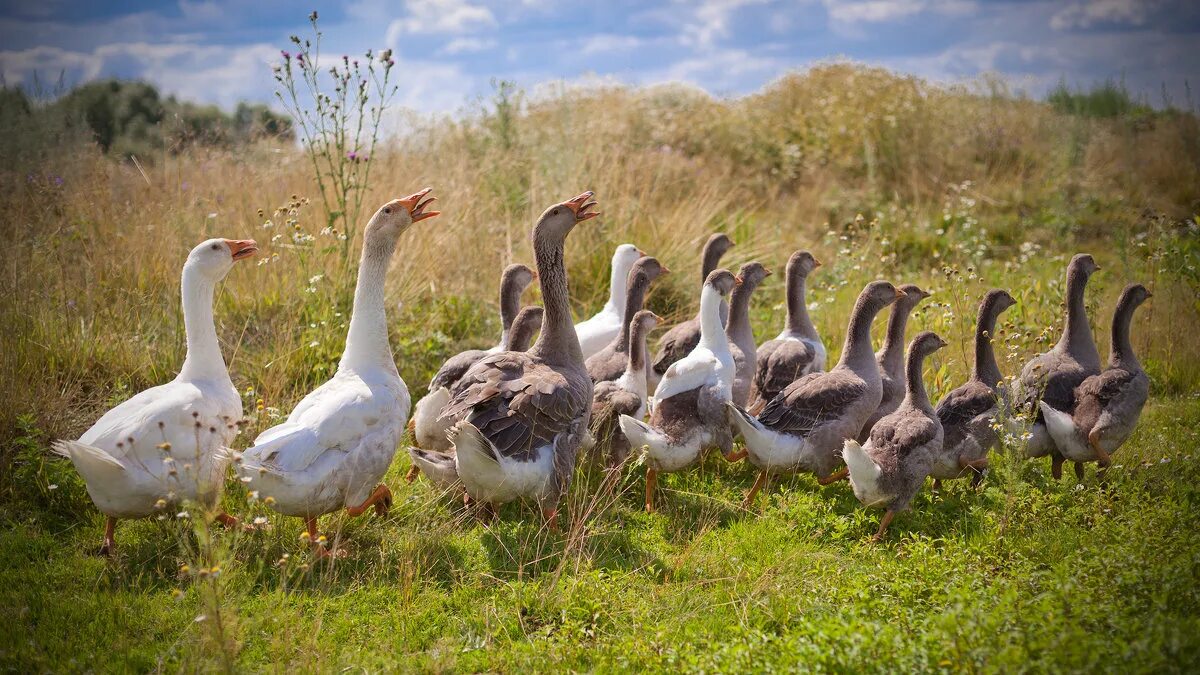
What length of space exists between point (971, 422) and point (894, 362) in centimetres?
103

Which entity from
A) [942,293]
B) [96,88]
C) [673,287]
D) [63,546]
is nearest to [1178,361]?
[942,293]

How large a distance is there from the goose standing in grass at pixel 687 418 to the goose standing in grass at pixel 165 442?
8.88 ft

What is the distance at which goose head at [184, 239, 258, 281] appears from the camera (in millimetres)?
5777

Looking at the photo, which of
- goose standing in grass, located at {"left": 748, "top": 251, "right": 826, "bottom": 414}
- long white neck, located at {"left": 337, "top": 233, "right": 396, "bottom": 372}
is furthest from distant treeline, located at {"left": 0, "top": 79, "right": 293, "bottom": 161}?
goose standing in grass, located at {"left": 748, "top": 251, "right": 826, "bottom": 414}

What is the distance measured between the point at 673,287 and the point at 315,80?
472cm

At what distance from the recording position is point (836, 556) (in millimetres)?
5566

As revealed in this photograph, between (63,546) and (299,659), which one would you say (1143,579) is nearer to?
(299,659)

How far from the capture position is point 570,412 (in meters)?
5.92

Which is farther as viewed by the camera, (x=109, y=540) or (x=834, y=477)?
(x=834, y=477)

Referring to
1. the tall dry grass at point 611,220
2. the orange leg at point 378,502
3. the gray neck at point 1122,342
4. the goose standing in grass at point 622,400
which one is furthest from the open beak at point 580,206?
the gray neck at point 1122,342

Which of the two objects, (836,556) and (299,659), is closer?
(299,659)

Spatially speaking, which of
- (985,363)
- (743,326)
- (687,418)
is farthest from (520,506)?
(985,363)

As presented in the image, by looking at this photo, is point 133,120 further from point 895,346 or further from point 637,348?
point 895,346

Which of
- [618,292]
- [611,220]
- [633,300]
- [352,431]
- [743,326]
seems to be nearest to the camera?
[352,431]
